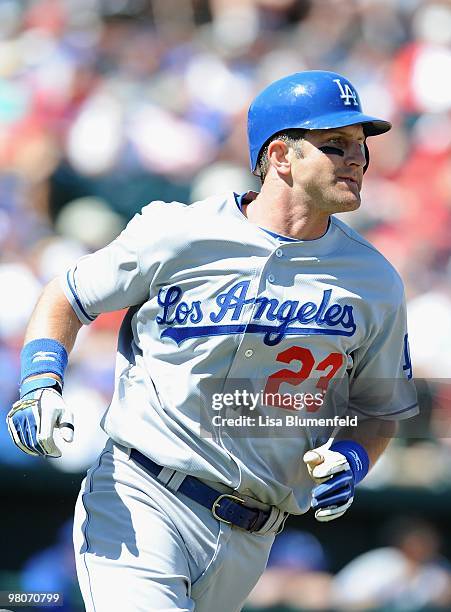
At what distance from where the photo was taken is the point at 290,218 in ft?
10.7

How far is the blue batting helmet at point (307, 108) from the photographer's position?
3.21 m

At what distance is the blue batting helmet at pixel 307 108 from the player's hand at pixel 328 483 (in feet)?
3.02

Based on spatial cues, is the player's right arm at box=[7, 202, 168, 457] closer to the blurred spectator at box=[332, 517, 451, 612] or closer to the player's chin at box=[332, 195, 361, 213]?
the player's chin at box=[332, 195, 361, 213]

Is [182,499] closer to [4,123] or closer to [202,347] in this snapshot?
[202,347]

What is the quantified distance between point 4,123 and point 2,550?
110 inches

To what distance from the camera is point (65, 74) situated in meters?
7.69

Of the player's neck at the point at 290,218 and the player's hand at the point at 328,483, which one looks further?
the player's neck at the point at 290,218

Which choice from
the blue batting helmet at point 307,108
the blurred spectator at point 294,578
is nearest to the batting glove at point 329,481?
the blue batting helmet at point 307,108

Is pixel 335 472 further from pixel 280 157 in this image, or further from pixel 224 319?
pixel 280 157

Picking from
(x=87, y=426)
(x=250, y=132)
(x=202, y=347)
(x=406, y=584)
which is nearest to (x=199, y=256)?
(x=202, y=347)

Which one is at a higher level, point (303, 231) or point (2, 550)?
point (303, 231)

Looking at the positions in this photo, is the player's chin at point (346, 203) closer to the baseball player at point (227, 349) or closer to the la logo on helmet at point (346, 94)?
the baseball player at point (227, 349)

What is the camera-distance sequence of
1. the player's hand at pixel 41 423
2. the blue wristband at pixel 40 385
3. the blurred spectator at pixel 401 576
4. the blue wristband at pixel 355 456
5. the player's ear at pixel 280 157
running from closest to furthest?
the player's hand at pixel 41 423
the blue wristband at pixel 40 385
the blue wristband at pixel 355 456
the player's ear at pixel 280 157
the blurred spectator at pixel 401 576

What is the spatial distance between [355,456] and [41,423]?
900mm
